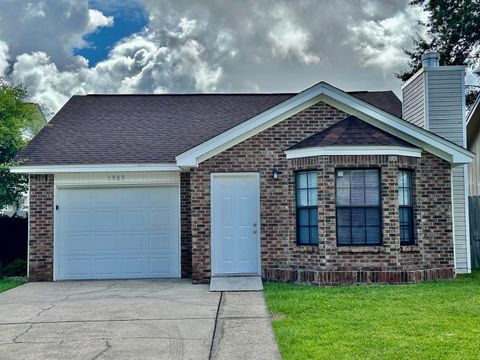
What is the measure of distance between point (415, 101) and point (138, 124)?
7.90 meters

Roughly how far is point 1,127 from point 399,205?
1033 cm

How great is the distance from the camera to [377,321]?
6824 mm

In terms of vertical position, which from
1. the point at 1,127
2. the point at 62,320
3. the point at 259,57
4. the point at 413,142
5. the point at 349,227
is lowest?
the point at 62,320

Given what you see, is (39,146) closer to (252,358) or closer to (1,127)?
(1,127)

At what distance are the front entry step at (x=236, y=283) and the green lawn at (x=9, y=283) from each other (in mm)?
4718

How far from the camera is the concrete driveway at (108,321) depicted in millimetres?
5887

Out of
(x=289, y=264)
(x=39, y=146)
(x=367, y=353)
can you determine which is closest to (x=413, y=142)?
(x=289, y=264)

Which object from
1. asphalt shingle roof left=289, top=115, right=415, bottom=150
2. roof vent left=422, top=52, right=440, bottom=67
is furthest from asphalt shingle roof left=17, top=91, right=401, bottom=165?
asphalt shingle roof left=289, top=115, right=415, bottom=150

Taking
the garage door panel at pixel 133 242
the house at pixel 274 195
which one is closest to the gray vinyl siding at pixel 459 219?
the house at pixel 274 195

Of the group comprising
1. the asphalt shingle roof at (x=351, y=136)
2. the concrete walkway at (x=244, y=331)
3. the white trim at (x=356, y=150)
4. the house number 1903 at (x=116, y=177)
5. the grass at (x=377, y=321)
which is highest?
the asphalt shingle roof at (x=351, y=136)

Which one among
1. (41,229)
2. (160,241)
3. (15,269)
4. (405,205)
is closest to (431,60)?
(405,205)

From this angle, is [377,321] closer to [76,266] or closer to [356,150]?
[356,150]

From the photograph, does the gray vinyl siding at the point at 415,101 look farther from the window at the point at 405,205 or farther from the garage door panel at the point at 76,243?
the garage door panel at the point at 76,243

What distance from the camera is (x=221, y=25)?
16.5 m
